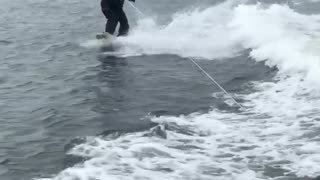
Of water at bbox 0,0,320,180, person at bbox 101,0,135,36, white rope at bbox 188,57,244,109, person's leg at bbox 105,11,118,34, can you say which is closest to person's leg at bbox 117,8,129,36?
person at bbox 101,0,135,36

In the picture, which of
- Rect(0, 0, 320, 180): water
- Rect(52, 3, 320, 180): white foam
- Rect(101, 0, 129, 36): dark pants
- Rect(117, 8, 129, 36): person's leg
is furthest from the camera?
Rect(117, 8, 129, 36): person's leg

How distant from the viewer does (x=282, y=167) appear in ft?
27.3

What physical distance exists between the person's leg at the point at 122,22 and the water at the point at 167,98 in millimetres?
361

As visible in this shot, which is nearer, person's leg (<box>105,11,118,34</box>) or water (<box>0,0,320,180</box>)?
water (<box>0,0,320,180</box>)

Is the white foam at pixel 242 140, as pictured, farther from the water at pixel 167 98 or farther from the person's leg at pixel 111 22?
the person's leg at pixel 111 22

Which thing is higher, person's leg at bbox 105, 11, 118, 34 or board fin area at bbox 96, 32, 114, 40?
person's leg at bbox 105, 11, 118, 34

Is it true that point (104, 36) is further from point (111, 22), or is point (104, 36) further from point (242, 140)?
point (242, 140)

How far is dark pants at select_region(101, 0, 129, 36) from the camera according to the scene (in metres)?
17.0

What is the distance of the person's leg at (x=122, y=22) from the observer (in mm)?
17250

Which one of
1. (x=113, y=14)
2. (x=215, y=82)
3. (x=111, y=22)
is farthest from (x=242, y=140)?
(x=111, y=22)

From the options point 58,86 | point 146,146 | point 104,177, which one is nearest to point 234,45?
point 58,86

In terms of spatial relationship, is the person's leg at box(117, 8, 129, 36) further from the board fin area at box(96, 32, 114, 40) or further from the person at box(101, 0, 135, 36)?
the board fin area at box(96, 32, 114, 40)

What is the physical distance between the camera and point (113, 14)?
56.2 feet

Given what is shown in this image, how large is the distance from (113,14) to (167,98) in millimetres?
5915
